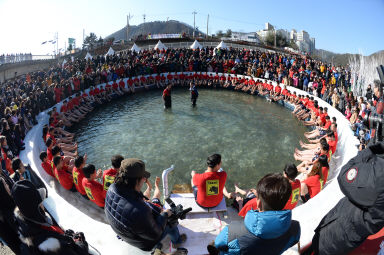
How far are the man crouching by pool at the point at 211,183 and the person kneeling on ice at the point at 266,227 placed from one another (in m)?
2.23

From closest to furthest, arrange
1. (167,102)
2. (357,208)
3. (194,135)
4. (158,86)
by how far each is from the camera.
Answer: (357,208) → (194,135) → (167,102) → (158,86)

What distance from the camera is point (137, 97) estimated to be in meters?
18.1

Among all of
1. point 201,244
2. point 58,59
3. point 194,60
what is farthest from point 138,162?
point 58,59

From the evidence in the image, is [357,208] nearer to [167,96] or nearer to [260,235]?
[260,235]

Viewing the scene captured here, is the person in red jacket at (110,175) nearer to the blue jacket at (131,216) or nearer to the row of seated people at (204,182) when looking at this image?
the row of seated people at (204,182)

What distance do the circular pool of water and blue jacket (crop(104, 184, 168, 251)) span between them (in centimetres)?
458

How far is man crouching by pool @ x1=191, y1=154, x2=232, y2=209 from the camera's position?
4.52 m

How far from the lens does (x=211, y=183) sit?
4.57 m

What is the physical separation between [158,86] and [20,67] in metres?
24.3

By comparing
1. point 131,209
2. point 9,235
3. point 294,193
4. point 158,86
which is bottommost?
point 9,235

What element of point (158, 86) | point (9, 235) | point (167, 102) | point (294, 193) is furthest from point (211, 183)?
point (158, 86)

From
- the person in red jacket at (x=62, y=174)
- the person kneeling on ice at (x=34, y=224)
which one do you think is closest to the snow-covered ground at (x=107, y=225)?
the person in red jacket at (x=62, y=174)

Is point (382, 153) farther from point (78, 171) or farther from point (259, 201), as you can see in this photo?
point (78, 171)

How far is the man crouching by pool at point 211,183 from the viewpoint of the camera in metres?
4.52
